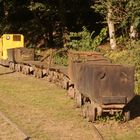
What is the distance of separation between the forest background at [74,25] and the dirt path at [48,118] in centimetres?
443

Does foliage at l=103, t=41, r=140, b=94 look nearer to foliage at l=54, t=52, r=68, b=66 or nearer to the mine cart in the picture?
foliage at l=54, t=52, r=68, b=66

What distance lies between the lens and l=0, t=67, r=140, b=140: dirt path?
11977mm

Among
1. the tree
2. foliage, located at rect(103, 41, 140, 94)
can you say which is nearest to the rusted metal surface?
foliage, located at rect(103, 41, 140, 94)

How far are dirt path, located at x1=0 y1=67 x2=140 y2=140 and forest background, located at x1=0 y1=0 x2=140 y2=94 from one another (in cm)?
443

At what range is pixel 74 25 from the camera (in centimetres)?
3503

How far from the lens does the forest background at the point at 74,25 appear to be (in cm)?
2244

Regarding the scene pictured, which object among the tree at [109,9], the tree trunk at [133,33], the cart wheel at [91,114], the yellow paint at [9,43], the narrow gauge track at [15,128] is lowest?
the narrow gauge track at [15,128]

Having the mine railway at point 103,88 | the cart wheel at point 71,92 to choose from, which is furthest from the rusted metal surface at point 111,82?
the cart wheel at point 71,92

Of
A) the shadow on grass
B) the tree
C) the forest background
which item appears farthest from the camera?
the forest background

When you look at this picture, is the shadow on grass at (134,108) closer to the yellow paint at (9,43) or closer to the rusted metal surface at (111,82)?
the rusted metal surface at (111,82)

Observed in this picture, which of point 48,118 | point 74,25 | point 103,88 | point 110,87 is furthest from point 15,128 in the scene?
point 74,25

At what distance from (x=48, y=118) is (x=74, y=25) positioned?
21.8m

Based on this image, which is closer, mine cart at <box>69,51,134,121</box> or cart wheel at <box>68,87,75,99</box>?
mine cart at <box>69,51,134,121</box>

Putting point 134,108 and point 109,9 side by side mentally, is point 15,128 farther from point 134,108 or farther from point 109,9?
point 109,9
